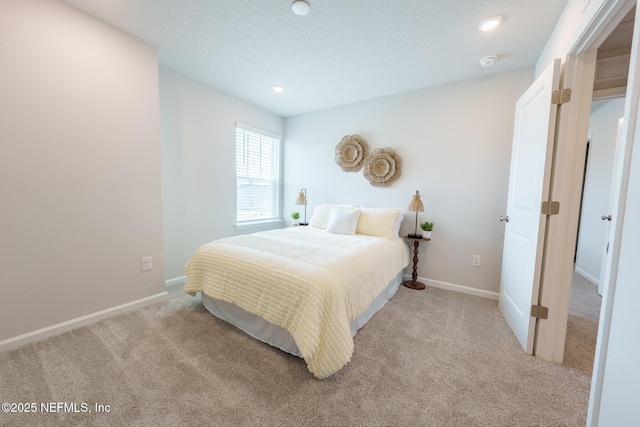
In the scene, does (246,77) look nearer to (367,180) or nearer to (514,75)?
(367,180)

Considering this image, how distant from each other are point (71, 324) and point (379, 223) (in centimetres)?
302

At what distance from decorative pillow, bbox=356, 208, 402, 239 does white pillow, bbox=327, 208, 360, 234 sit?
0.09 meters

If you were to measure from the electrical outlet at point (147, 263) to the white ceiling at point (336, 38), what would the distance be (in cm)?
207

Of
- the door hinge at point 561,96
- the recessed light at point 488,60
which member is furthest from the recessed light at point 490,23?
the door hinge at point 561,96

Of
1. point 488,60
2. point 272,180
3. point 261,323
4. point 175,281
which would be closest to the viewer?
point 261,323

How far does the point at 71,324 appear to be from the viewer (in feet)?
6.24

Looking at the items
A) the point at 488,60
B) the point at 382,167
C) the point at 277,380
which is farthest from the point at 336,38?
the point at 277,380

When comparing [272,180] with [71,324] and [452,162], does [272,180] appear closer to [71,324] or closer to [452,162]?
[452,162]

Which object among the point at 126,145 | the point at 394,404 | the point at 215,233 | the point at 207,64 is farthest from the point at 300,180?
the point at 394,404

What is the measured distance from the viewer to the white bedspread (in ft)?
4.64

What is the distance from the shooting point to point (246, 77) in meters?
2.78

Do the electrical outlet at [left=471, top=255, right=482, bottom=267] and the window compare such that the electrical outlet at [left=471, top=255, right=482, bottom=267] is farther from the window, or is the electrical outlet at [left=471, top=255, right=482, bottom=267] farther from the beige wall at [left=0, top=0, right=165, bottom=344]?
the beige wall at [left=0, top=0, right=165, bottom=344]

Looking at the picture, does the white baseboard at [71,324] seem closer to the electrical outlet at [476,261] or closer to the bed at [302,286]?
the bed at [302,286]

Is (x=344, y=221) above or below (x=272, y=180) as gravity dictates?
below
